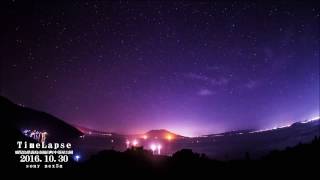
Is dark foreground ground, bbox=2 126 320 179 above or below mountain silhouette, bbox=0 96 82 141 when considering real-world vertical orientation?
below

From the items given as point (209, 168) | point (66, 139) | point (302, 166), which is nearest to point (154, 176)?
point (209, 168)

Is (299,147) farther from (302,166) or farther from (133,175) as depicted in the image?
(133,175)

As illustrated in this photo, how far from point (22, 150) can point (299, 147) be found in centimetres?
4418

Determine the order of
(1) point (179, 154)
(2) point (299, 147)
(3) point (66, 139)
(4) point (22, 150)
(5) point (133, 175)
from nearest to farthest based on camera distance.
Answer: (4) point (22, 150)
(5) point (133, 175)
(1) point (179, 154)
(2) point (299, 147)
(3) point (66, 139)

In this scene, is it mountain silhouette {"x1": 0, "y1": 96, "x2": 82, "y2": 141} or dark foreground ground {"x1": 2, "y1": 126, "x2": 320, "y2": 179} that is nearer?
dark foreground ground {"x1": 2, "y1": 126, "x2": 320, "y2": 179}

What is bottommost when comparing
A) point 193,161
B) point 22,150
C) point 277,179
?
point 277,179

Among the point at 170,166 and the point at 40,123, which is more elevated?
the point at 40,123

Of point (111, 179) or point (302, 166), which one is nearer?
point (111, 179)

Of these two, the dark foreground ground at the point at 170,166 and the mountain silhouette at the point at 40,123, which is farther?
the mountain silhouette at the point at 40,123

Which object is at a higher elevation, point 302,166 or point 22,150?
point 22,150

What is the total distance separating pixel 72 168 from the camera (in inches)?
1468

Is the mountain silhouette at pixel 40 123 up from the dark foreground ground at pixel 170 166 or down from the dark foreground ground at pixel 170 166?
up

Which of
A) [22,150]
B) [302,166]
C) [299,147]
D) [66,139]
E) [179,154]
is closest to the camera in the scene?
[22,150]

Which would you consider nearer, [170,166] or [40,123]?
[170,166]
